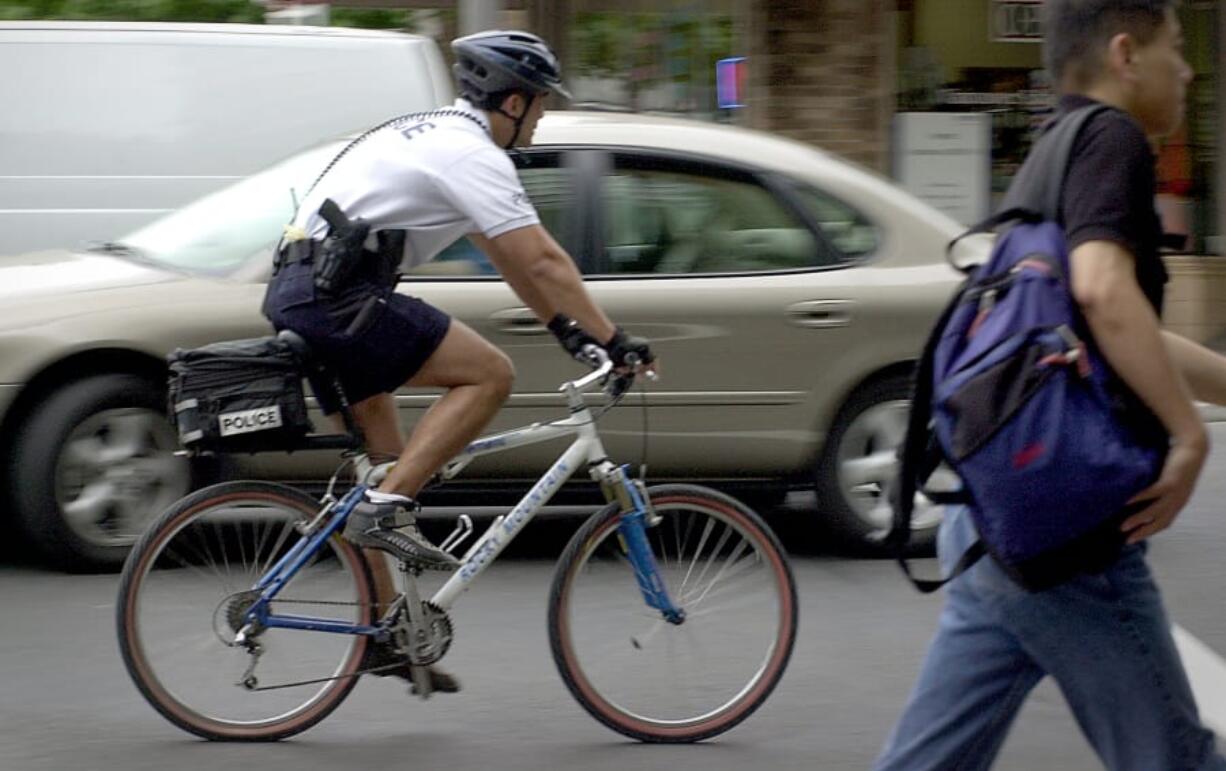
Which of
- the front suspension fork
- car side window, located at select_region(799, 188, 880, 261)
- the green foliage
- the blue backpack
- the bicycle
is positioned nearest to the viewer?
the blue backpack

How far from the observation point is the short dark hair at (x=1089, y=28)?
118 inches

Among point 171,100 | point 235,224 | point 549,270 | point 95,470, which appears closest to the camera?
point 549,270

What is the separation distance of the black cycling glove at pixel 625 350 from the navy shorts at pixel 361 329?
0.40 meters

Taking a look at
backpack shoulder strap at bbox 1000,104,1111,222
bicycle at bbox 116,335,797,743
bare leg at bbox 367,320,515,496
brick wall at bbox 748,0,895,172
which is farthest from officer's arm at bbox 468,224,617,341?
brick wall at bbox 748,0,895,172

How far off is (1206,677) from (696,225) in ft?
7.71

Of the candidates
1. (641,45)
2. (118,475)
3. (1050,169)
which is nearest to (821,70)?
(641,45)

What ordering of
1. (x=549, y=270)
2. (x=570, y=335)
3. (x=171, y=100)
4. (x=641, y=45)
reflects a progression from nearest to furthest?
(x=549, y=270) → (x=570, y=335) → (x=171, y=100) → (x=641, y=45)

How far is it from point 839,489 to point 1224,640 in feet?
4.88

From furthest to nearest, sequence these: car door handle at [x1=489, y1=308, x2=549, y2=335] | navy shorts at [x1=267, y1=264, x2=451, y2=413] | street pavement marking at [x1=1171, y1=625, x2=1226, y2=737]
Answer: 1. car door handle at [x1=489, y1=308, x2=549, y2=335]
2. street pavement marking at [x1=1171, y1=625, x2=1226, y2=737]
3. navy shorts at [x1=267, y1=264, x2=451, y2=413]

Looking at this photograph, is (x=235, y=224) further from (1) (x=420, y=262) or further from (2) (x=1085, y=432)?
(2) (x=1085, y=432)

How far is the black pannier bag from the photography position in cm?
473

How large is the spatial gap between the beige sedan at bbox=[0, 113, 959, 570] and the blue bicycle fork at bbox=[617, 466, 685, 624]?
5.10 feet

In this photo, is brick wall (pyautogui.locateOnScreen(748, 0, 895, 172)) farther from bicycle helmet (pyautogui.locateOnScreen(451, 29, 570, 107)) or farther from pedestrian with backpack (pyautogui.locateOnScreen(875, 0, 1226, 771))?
pedestrian with backpack (pyautogui.locateOnScreen(875, 0, 1226, 771))

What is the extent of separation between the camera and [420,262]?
491 centimetres
